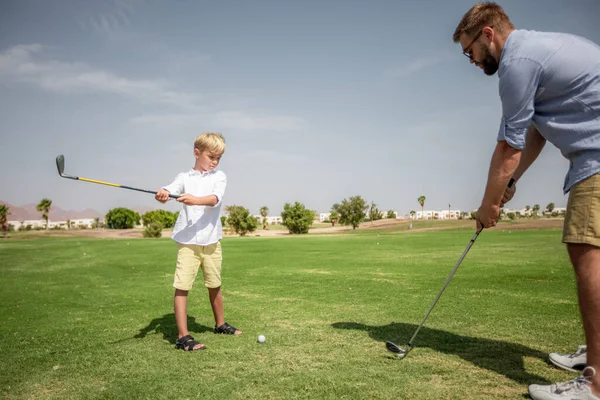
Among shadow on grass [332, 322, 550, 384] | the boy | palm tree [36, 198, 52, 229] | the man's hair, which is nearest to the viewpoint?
the man's hair

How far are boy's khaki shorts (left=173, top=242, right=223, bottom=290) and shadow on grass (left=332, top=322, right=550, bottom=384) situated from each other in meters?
1.81

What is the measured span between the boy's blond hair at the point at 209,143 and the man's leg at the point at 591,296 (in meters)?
4.16

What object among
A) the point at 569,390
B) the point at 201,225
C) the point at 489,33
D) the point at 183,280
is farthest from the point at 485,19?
the point at 183,280

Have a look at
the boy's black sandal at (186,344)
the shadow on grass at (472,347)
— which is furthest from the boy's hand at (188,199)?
the shadow on grass at (472,347)

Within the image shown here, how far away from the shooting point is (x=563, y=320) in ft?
18.1

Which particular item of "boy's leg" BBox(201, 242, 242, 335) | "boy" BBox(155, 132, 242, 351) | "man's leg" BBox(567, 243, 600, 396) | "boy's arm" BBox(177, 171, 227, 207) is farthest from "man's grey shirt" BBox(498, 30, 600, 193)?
"boy's leg" BBox(201, 242, 242, 335)

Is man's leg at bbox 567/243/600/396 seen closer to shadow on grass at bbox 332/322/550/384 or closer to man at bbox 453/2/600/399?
man at bbox 453/2/600/399

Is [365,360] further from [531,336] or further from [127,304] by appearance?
[127,304]

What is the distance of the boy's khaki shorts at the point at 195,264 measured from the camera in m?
5.13

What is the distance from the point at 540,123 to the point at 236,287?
7.70 m

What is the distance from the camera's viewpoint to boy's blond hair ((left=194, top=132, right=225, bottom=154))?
5387 mm

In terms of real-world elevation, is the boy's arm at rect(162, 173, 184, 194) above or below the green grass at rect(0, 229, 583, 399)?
above

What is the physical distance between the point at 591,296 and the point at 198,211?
4273mm

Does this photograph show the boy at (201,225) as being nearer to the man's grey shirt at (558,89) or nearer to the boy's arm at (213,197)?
the boy's arm at (213,197)
